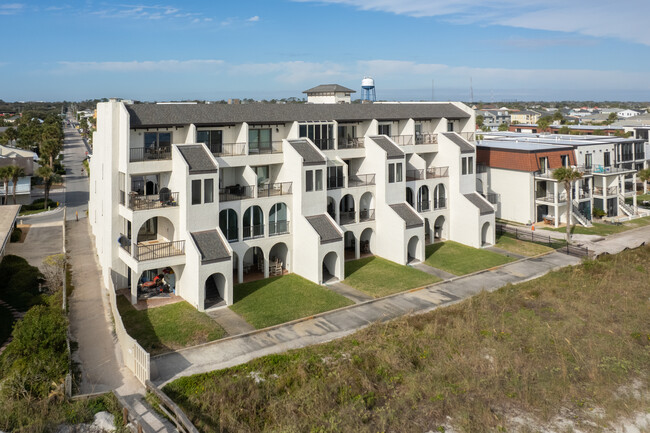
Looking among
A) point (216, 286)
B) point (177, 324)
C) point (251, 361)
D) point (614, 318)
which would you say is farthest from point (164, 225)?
point (614, 318)

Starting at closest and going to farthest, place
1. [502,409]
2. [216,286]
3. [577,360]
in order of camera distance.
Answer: [502,409], [577,360], [216,286]

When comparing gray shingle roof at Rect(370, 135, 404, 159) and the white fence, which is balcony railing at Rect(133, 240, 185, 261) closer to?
the white fence

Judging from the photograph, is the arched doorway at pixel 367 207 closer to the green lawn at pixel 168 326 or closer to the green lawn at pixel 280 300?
the green lawn at pixel 280 300

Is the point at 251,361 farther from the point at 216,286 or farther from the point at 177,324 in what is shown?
the point at 216,286

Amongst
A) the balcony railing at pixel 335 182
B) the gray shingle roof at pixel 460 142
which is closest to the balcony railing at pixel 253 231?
the balcony railing at pixel 335 182

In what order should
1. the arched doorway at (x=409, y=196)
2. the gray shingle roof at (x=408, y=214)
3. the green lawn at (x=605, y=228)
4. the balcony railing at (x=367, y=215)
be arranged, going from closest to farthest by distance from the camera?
the gray shingle roof at (x=408, y=214) → the balcony railing at (x=367, y=215) → the arched doorway at (x=409, y=196) → the green lawn at (x=605, y=228)

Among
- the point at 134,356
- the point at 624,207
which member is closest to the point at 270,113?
the point at 134,356
